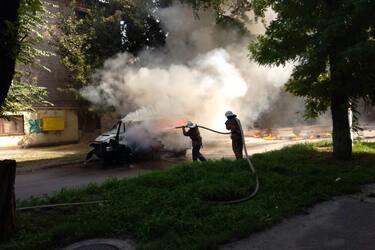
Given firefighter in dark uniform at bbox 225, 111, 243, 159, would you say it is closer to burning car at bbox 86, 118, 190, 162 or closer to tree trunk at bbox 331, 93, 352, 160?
tree trunk at bbox 331, 93, 352, 160

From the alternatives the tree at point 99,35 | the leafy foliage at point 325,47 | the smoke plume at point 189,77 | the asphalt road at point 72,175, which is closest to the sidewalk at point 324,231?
the leafy foliage at point 325,47

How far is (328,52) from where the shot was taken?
9008mm

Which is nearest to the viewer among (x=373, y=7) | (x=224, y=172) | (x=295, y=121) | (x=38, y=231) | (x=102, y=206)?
(x=38, y=231)

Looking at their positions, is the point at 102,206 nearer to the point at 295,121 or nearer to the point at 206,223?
the point at 206,223

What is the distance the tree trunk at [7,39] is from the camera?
4910 mm

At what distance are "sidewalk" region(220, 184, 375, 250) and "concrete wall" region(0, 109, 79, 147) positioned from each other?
18.0m

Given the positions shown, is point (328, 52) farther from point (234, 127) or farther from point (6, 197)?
point (6, 197)

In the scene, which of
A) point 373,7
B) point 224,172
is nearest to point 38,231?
point 224,172

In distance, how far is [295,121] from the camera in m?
30.0

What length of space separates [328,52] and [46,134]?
1713 centimetres

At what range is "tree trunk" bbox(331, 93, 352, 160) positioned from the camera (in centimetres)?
1005

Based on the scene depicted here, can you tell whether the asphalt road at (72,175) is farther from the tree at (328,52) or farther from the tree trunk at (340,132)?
the tree trunk at (340,132)

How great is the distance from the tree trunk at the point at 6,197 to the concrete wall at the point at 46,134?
1652 cm

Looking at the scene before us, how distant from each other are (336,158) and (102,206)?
6337 millimetres
